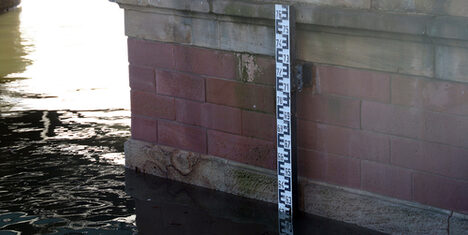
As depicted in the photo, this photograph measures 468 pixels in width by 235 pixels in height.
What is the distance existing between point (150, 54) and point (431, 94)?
2.78 m

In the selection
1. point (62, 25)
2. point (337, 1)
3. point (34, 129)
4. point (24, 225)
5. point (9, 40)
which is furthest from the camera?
point (62, 25)

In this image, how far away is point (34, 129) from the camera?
1006 centimetres

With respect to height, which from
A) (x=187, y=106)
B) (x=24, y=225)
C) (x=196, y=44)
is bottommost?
(x=24, y=225)

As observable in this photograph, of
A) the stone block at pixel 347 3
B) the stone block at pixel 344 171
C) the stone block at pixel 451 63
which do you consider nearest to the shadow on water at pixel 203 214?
the stone block at pixel 344 171

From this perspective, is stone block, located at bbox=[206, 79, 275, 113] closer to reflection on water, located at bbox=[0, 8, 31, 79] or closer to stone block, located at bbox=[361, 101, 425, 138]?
stone block, located at bbox=[361, 101, 425, 138]

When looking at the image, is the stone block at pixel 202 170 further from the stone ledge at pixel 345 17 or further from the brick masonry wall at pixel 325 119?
the stone ledge at pixel 345 17

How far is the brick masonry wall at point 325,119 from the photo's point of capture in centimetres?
653

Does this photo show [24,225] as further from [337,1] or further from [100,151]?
[337,1]

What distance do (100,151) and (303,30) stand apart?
298 centimetres

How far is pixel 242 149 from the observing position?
7.86 meters

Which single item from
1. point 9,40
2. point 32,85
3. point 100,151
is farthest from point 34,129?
point 9,40

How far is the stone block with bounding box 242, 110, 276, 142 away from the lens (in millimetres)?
7574

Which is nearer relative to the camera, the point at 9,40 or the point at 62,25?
the point at 9,40

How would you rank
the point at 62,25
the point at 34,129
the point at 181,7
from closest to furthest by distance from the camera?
the point at 181,7
the point at 34,129
the point at 62,25
